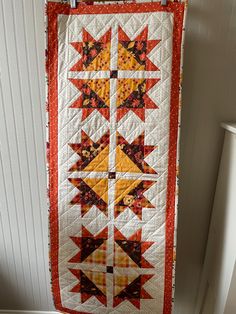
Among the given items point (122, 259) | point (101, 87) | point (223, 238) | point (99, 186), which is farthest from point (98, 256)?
point (101, 87)

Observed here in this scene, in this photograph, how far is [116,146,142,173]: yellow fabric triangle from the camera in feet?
2.84

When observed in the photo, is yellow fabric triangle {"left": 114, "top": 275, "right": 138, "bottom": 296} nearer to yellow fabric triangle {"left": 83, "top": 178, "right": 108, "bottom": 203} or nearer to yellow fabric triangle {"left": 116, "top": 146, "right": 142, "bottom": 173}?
yellow fabric triangle {"left": 83, "top": 178, "right": 108, "bottom": 203}

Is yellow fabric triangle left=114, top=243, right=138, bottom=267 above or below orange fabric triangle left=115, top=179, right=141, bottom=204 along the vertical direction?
below

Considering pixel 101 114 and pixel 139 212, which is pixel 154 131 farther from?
pixel 139 212

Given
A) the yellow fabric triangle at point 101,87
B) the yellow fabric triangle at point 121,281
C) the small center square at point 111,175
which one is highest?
the yellow fabric triangle at point 101,87

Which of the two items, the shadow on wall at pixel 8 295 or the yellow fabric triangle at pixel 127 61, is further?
the shadow on wall at pixel 8 295

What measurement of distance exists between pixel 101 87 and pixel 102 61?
9 cm

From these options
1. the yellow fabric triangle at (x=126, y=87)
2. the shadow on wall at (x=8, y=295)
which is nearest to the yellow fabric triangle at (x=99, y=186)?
the yellow fabric triangle at (x=126, y=87)

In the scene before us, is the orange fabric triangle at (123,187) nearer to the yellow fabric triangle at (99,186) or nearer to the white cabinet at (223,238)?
the yellow fabric triangle at (99,186)

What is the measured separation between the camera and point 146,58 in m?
0.81

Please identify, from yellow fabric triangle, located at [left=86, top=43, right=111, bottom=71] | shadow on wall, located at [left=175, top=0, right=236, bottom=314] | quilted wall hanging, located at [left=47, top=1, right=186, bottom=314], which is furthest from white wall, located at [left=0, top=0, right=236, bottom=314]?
yellow fabric triangle, located at [left=86, top=43, right=111, bottom=71]

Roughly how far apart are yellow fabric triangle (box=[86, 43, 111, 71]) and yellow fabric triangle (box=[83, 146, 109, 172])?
30cm

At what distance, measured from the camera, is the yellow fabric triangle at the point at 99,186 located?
0.89 meters

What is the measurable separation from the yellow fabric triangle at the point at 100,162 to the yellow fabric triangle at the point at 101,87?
0.19 meters
